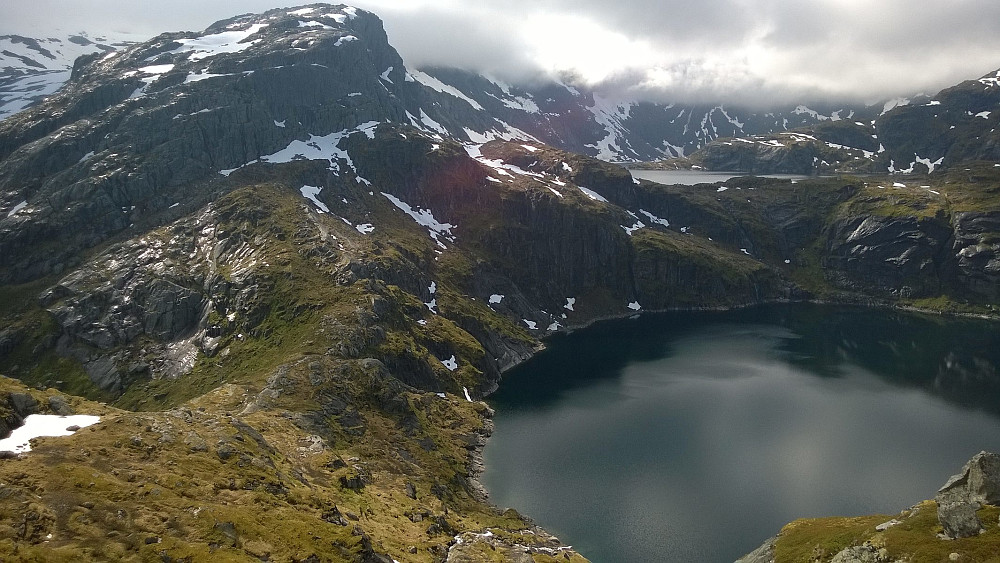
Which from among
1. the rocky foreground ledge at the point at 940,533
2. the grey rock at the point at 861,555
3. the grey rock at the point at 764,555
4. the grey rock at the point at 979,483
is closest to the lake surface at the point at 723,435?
the grey rock at the point at 764,555

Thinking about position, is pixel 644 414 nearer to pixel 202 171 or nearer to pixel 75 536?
pixel 75 536

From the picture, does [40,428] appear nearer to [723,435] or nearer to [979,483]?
[979,483]

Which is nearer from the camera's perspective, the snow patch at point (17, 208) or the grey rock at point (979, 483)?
the grey rock at point (979, 483)

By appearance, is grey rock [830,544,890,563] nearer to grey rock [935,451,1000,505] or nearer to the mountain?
grey rock [935,451,1000,505]

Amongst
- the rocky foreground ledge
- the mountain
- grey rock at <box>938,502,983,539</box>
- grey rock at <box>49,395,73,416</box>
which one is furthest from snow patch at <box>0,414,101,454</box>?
grey rock at <box>938,502,983,539</box>

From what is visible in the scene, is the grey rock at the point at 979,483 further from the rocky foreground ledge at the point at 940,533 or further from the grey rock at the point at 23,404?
the grey rock at the point at 23,404

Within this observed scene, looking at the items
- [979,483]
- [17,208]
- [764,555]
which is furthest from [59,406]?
[17,208]
